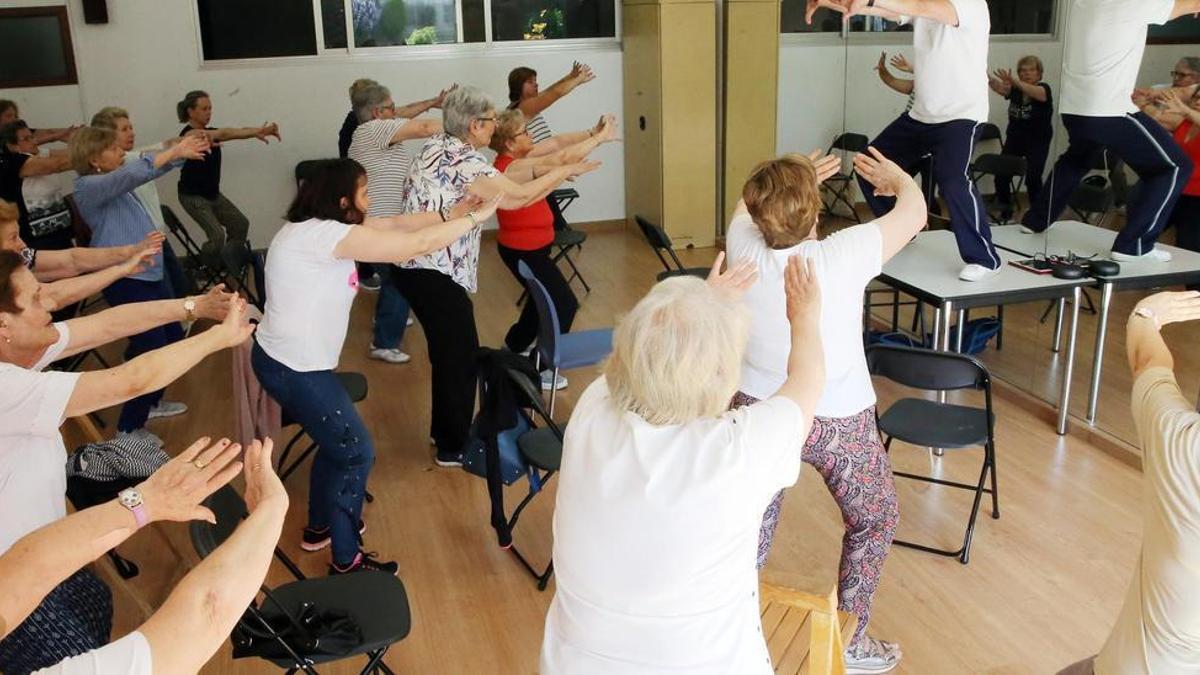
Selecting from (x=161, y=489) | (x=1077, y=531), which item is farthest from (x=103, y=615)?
(x=1077, y=531)

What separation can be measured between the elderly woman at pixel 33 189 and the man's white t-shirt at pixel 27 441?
3806 millimetres

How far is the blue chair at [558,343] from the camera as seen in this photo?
14.7ft

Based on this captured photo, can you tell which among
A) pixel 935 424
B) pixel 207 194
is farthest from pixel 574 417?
pixel 207 194

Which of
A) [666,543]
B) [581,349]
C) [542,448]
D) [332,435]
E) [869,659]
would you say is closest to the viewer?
[666,543]

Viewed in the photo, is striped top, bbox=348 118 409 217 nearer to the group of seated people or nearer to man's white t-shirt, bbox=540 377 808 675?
the group of seated people

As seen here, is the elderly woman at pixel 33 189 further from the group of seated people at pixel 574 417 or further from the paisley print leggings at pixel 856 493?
the paisley print leggings at pixel 856 493

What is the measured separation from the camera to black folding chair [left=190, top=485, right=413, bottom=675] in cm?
255

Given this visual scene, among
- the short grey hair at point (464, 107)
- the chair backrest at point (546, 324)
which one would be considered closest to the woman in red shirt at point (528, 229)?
the chair backrest at point (546, 324)

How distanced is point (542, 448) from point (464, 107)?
151 centimetres

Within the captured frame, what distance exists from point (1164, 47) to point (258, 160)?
6.85 m

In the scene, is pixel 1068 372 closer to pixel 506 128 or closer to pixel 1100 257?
pixel 1100 257

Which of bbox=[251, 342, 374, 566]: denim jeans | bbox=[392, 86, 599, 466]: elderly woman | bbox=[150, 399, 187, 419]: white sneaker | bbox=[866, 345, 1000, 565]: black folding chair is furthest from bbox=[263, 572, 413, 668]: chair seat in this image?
bbox=[150, 399, 187, 419]: white sneaker

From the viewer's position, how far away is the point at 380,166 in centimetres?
591

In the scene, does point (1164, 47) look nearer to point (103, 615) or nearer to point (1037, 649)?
point (1037, 649)
